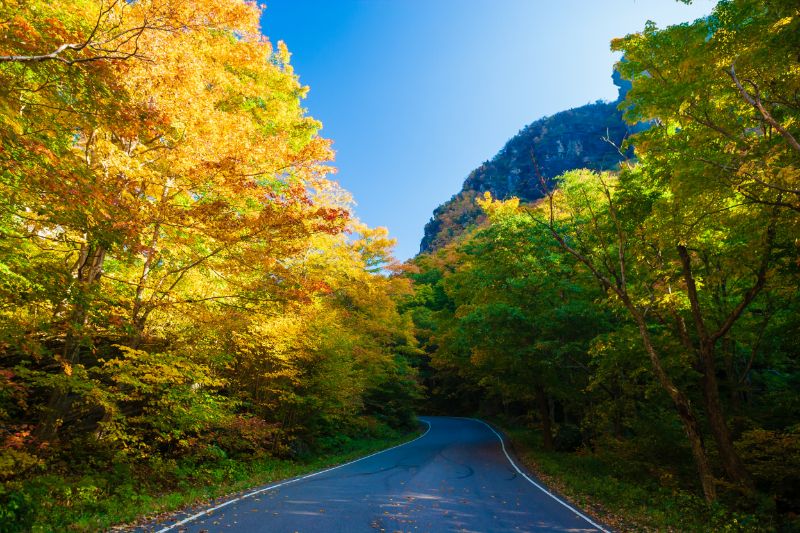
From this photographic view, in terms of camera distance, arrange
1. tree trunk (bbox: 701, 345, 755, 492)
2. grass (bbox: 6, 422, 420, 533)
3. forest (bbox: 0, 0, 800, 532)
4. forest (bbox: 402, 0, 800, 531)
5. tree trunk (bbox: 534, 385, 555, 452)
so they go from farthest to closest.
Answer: tree trunk (bbox: 534, 385, 555, 452) → tree trunk (bbox: 701, 345, 755, 492) → forest (bbox: 402, 0, 800, 531) → grass (bbox: 6, 422, 420, 533) → forest (bbox: 0, 0, 800, 532)

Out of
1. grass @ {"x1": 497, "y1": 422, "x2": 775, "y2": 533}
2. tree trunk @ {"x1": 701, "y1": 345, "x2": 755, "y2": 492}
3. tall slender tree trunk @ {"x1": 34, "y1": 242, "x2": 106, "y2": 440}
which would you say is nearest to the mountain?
grass @ {"x1": 497, "y1": 422, "x2": 775, "y2": 533}

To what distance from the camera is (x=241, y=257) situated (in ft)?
27.3

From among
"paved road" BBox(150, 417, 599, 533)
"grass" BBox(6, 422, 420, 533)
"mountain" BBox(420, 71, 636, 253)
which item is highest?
"mountain" BBox(420, 71, 636, 253)

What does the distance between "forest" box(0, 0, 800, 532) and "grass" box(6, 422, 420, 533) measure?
0.18ft

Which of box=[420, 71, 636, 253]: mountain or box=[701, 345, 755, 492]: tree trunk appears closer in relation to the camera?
box=[701, 345, 755, 492]: tree trunk

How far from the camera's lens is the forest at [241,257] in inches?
228

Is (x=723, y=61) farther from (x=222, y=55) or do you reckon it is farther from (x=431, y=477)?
(x=431, y=477)

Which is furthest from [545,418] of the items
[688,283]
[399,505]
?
[399,505]

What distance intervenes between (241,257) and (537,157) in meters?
100

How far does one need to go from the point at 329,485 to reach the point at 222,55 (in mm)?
10330

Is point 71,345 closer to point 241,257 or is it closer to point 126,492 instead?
point 126,492

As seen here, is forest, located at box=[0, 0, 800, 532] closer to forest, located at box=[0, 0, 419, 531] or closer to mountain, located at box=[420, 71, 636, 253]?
forest, located at box=[0, 0, 419, 531]

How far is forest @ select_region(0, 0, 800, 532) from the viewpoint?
5.78m

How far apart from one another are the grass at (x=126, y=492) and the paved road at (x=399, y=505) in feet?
3.46
